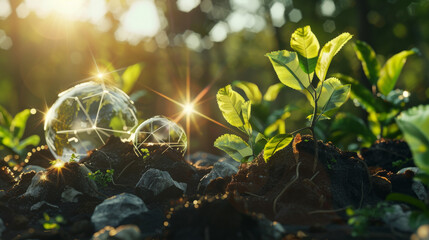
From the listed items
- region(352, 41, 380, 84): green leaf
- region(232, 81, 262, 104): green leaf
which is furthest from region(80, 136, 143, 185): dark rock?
region(352, 41, 380, 84): green leaf

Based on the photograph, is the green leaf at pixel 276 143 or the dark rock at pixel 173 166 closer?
the green leaf at pixel 276 143

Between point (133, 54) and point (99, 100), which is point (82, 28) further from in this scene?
point (99, 100)

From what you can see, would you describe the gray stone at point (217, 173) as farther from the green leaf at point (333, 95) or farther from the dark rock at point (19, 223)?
the dark rock at point (19, 223)

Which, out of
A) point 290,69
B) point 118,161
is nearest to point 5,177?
point 118,161

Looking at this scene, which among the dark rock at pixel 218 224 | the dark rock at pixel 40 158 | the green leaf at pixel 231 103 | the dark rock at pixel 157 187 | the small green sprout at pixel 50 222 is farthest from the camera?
the dark rock at pixel 40 158

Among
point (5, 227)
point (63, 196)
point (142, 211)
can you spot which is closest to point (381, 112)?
point (142, 211)

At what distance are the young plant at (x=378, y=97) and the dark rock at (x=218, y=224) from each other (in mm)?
3772

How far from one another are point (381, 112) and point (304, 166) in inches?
118

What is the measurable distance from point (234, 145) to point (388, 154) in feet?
8.35

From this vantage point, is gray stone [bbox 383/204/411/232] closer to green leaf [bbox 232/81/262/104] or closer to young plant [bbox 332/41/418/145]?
young plant [bbox 332/41/418/145]

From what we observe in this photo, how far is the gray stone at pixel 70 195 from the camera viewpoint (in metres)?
3.66

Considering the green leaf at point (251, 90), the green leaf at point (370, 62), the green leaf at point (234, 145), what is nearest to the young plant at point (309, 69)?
the green leaf at point (234, 145)

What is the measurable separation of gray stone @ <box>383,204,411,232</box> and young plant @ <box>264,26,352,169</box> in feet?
2.66

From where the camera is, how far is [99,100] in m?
4.67
